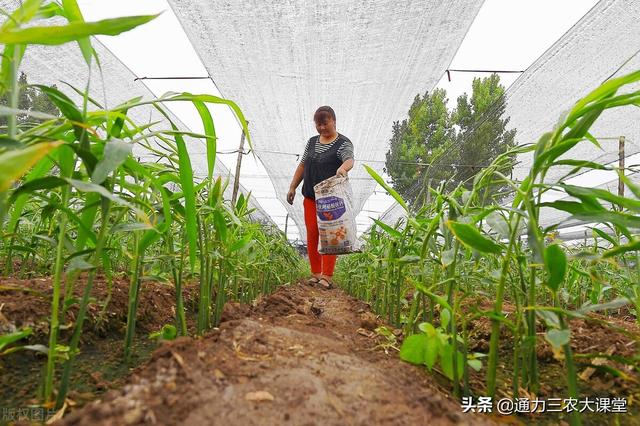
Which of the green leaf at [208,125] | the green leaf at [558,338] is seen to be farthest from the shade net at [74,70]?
the green leaf at [558,338]

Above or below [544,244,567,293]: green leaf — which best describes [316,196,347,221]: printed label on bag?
above

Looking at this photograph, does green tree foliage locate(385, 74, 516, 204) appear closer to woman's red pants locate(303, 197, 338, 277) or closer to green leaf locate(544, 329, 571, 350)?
woman's red pants locate(303, 197, 338, 277)

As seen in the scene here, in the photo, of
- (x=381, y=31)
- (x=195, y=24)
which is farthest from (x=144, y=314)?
(x=381, y=31)

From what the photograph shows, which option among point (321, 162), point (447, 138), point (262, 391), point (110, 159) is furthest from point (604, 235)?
point (447, 138)

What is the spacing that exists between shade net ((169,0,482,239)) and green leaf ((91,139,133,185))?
8.25ft

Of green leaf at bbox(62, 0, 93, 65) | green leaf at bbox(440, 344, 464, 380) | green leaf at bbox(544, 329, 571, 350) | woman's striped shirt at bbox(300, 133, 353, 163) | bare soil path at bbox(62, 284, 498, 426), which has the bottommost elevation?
green leaf at bbox(440, 344, 464, 380)

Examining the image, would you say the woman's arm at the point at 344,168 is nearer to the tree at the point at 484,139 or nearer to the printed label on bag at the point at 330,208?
the printed label on bag at the point at 330,208

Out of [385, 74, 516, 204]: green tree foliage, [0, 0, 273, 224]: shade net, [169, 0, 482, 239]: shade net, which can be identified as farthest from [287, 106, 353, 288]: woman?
[385, 74, 516, 204]: green tree foliage

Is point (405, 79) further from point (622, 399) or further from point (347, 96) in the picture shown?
point (622, 399)

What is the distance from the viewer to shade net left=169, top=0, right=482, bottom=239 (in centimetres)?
269

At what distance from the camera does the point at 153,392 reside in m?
0.45

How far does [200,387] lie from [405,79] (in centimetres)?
352

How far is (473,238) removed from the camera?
2.01 feet

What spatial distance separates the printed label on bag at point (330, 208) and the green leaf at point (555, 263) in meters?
1.85
